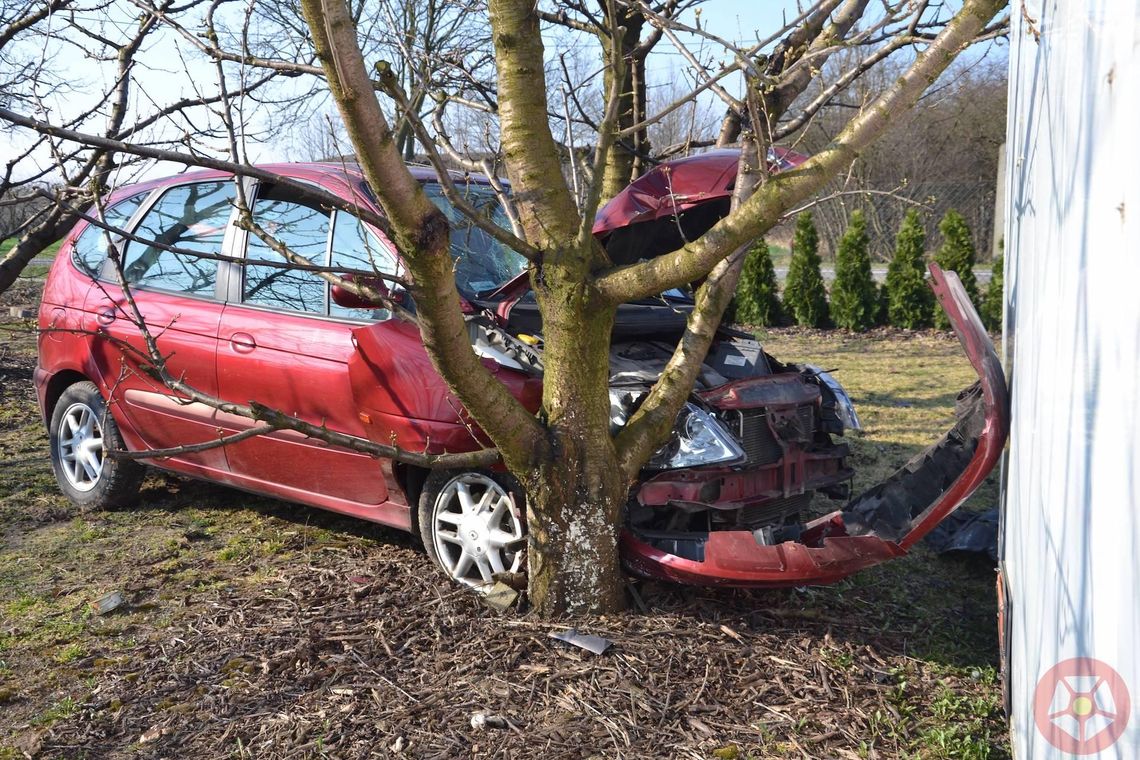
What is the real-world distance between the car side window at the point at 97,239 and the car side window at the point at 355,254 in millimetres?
1687

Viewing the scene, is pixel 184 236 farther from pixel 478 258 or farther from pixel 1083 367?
pixel 1083 367

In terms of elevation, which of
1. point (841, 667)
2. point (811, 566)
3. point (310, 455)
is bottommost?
point (841, 667)

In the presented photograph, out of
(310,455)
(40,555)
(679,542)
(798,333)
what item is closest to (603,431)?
(679,542)

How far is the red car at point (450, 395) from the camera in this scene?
13.2ft

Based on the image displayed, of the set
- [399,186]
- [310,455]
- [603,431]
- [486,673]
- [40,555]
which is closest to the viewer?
[399,186]

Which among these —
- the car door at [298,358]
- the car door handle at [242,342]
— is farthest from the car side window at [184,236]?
the car door handle at [242,342]

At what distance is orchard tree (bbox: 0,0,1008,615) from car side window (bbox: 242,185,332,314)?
910 mm

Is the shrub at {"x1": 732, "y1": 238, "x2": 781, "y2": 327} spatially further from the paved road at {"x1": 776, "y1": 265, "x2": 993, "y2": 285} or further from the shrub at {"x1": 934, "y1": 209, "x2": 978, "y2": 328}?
the paved road at {"x1": 776, "y1": 265, "x2": 993, "y2": 285}

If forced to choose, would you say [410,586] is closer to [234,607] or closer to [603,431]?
[234,607]

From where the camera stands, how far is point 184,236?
5426 millimetres

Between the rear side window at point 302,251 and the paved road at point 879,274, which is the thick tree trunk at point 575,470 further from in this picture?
the paved road at point 879,274

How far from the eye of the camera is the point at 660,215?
4426 millimetres

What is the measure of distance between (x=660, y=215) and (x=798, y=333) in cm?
1127

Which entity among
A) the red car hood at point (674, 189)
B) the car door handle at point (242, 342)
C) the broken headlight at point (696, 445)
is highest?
the red car hood at point (674, 189)
